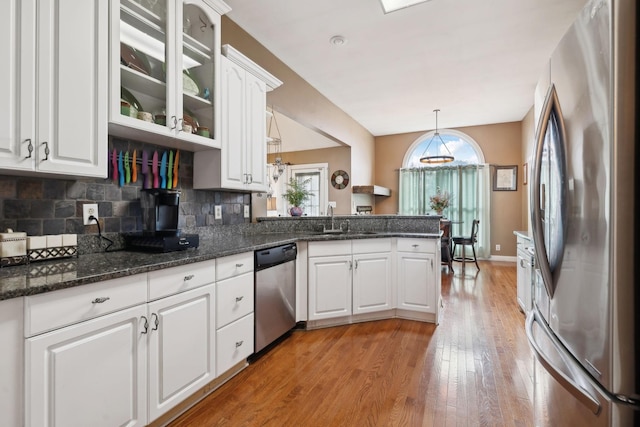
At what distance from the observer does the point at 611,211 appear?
79 centimetres

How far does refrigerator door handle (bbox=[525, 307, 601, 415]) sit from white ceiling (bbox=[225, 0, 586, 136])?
2.62 meters

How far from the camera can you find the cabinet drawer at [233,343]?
1.89 meters

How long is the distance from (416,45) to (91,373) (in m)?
3.73

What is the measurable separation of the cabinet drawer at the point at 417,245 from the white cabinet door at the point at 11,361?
2736 mm

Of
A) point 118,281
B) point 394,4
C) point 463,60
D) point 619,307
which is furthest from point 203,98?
point 463,60

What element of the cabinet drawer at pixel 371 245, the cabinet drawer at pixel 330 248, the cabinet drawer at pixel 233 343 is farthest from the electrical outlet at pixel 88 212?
the cabinet drawer at pixel 371 245

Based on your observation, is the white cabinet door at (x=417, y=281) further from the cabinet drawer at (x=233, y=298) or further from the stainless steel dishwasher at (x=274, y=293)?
the cabinet drawer at (x=233, y=298)

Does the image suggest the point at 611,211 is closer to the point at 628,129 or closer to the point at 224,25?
Answer: the point at 628,129

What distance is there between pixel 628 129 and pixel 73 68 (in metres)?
2.12

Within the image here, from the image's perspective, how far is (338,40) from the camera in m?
3.18

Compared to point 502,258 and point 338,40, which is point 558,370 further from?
point 502,258

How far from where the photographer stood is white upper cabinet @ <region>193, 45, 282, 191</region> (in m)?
2.39

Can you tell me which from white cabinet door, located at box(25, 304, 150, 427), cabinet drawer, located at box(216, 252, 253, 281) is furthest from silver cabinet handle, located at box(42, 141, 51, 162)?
cabinet drawer, located at box(216, 252, 253, 281)

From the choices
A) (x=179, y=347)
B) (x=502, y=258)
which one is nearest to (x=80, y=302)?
(x=179, y=347)
